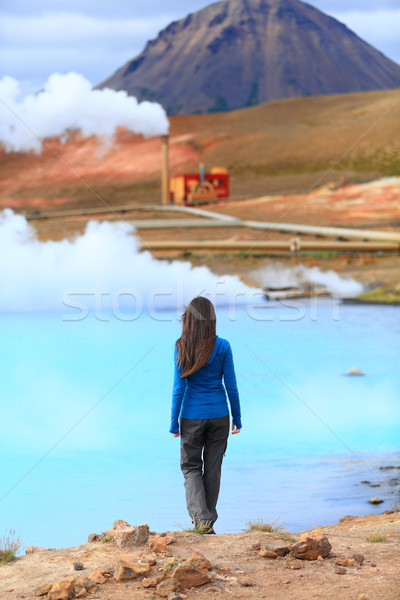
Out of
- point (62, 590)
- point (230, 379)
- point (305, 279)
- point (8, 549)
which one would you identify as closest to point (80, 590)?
point (62, 590)

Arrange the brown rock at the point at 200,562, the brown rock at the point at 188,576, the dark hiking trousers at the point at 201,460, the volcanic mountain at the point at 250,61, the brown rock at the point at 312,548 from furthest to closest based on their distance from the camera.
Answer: the volcanic mountain at the point at 250,61, the dark hiking trousers at the point at 201,460, the brown rock at the point at 312,548, the brown rock at the point at 200,562, the brown rock at the point at 188,576

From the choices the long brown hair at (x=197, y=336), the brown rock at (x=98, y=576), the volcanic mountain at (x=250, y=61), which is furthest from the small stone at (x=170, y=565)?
the volcanic mountain at (x=250, y=61)

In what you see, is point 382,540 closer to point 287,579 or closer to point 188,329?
point 287,579

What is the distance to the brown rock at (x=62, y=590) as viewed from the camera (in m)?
3.53

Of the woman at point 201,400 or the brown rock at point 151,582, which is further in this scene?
the woman at point 201,400

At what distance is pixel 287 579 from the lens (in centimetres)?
377

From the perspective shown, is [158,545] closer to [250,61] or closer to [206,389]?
[206,389]

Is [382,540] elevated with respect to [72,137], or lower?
lower

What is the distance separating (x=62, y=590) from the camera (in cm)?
354

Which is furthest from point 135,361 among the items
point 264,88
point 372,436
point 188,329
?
point 264,88

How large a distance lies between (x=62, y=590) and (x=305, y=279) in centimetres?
1907

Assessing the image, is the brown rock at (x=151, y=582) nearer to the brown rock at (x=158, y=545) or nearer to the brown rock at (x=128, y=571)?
the brown rock at (x=128, y=571)

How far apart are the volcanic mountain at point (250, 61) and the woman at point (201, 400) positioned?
3948 inches

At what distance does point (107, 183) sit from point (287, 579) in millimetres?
39717
